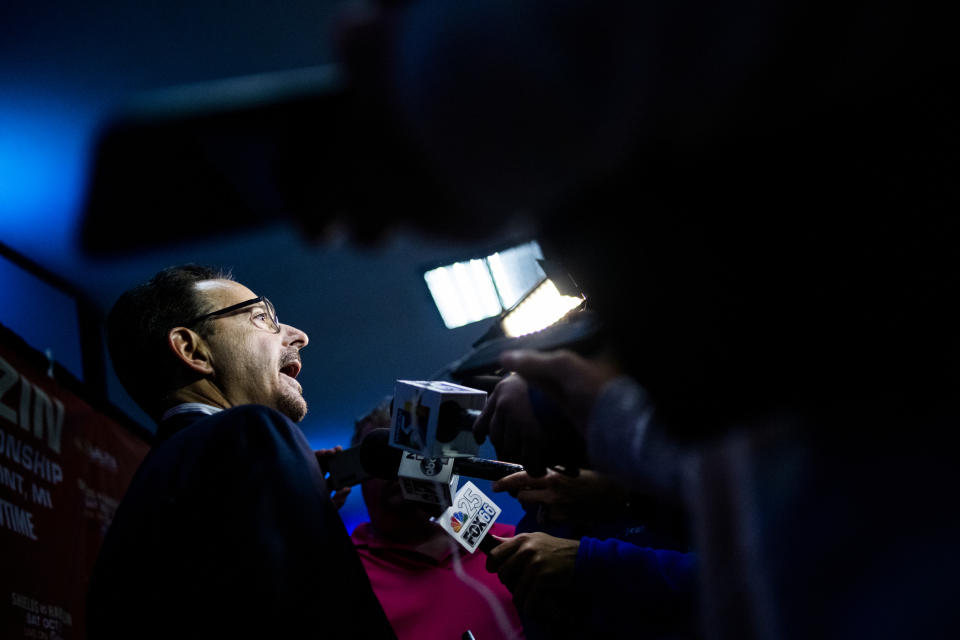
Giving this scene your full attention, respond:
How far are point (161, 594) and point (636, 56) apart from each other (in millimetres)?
1177

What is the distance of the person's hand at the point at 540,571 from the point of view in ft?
5.19

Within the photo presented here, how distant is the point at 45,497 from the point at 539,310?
6.35ft

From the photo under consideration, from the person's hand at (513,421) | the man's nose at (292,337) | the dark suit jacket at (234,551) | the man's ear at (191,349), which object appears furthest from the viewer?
the man's nose at (292,337)

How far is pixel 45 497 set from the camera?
104 inches

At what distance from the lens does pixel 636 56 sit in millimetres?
477

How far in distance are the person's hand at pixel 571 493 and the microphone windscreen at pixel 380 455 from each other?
0.86 ft

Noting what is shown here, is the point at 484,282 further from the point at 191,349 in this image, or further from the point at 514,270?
the point at 191,349

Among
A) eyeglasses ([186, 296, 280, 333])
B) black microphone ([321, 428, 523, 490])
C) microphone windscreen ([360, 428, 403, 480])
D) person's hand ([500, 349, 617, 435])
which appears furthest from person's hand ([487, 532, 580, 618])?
eyeglasses ([186, 296, 280, 333])

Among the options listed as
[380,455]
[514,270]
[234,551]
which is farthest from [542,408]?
[514,270]

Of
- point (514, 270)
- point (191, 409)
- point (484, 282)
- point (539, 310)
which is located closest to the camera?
point (191, 409)

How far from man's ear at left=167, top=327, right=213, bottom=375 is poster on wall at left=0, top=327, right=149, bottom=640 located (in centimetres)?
88

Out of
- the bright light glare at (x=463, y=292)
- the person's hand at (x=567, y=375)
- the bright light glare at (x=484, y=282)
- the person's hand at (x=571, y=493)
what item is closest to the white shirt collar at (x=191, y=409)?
the person's hand at (x=571, y=493)

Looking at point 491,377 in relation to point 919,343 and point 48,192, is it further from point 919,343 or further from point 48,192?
point 48,192

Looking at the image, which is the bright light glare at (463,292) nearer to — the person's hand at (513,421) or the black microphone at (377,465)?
the black microphone at (377,465)
